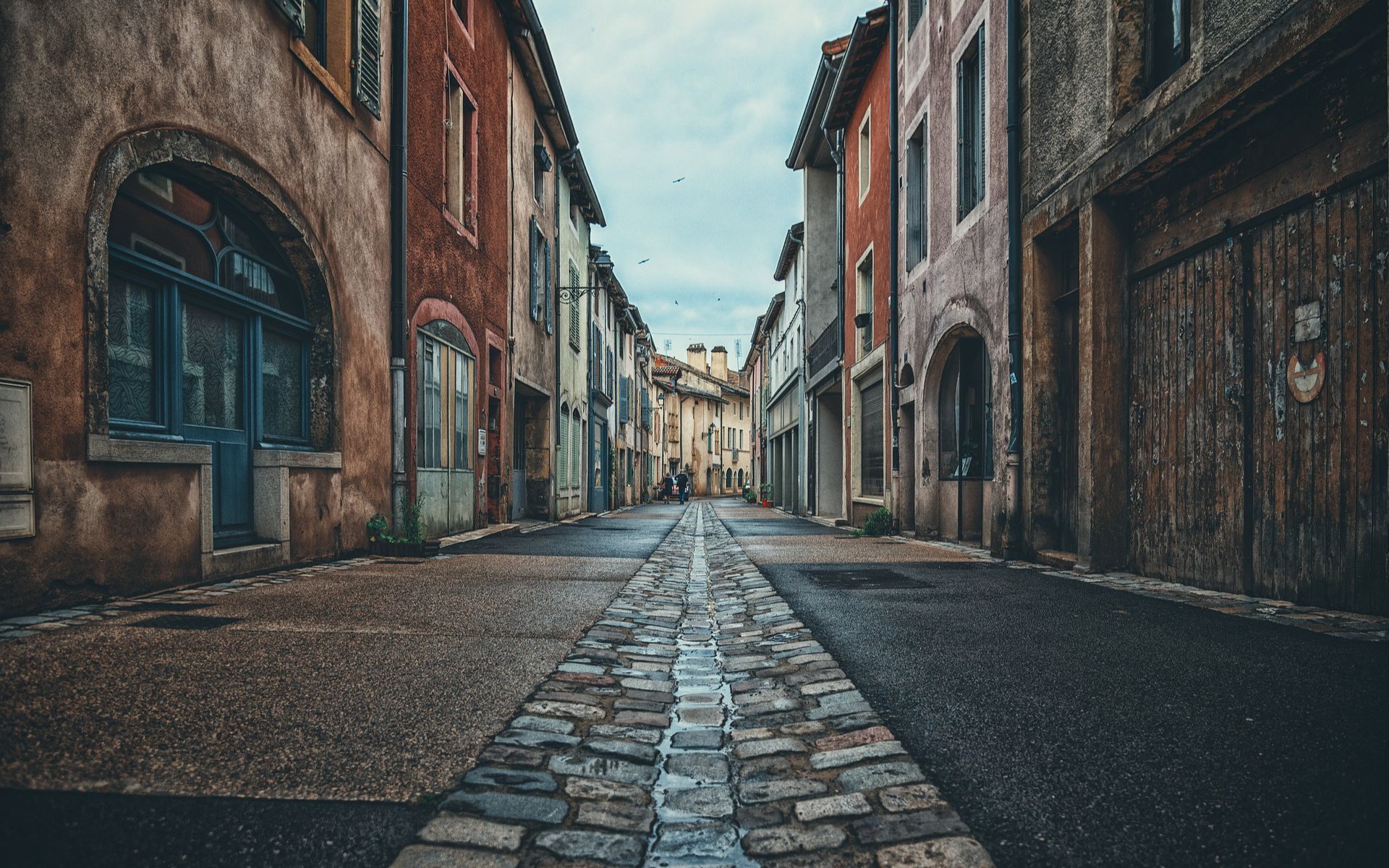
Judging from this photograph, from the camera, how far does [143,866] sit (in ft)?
5.03

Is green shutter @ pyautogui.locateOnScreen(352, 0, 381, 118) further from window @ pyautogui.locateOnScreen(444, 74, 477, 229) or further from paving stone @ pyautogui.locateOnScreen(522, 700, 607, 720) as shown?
paving stone @ pyautogui.locateOnScreen(522, 700, 607, 720)

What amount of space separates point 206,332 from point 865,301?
451 inches

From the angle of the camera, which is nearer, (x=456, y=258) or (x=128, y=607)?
(x=128, y=607)

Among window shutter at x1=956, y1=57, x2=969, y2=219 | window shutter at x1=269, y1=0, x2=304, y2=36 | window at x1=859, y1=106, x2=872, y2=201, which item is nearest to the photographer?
window shutter at x1=269, y1=0, x2=304, y2=36

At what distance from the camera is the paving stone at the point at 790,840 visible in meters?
1.76

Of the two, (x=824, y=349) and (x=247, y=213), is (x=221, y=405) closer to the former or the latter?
(x=247, y=213)

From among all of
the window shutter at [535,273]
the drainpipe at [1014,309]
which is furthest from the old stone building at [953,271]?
the window shutter at [535,273]

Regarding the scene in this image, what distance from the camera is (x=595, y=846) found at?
177 cm

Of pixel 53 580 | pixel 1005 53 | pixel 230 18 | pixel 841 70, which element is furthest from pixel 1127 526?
pixel 841 70

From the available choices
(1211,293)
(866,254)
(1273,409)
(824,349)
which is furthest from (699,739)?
(824,349)

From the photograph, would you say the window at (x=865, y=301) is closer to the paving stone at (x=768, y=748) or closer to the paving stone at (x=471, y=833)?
the paving stone at (x=768, y=748)

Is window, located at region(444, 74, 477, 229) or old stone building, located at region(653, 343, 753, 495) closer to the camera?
window, located at region(444, 74, 477, 229)

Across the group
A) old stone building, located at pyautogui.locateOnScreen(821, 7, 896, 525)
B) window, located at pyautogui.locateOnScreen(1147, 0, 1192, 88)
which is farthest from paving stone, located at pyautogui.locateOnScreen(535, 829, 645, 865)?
old stone building, located at pyautogui.locateOnScreen(821, 7, 896, 525)

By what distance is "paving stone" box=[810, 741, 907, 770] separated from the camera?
2.27 metres
